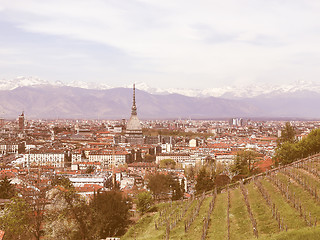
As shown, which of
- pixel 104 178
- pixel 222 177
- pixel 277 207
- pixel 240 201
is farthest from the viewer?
pixel 104 178

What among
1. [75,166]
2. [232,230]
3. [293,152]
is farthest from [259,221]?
[75,166]

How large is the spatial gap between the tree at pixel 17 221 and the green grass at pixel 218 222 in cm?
895

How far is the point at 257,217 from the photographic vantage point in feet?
57.5

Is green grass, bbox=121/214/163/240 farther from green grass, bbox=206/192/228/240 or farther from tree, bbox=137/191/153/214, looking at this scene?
tree, bbox=137/191/153/214

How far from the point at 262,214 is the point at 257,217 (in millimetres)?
332

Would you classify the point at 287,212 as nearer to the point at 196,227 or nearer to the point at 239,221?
the point at 239,221

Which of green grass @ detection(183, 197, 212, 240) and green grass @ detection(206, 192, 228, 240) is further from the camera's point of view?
green grass @ detection(183, 197, 212, 240)

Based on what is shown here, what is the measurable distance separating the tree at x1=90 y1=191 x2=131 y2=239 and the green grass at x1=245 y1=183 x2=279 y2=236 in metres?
7.24

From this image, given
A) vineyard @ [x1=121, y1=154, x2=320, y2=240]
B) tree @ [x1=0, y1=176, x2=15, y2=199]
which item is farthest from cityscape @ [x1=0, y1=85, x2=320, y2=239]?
vineyard @ [x1=121, y1=154, x2=320, y2=240]

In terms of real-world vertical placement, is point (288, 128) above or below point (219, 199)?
above

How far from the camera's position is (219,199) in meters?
23.3

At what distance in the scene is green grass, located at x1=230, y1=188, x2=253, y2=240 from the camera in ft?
52.1

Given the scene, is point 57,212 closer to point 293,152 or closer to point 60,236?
point 60,236

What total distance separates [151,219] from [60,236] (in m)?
5.08
